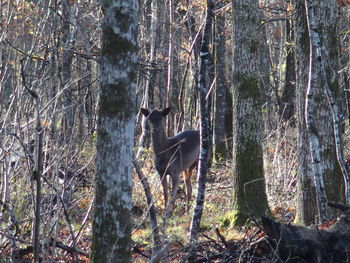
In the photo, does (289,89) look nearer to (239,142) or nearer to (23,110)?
(239,142)

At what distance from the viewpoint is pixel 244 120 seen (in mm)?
9641

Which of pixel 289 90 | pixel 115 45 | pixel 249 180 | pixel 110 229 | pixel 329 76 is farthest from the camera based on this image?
pixel 289 90

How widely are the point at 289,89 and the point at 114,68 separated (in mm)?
15715

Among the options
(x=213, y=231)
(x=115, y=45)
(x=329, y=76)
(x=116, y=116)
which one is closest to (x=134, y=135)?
(x=116, y=116)

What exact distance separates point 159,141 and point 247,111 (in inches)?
162

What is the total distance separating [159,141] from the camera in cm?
1344

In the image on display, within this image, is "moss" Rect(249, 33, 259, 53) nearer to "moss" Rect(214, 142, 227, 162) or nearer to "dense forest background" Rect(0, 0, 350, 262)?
"dense forest background" Rect(0, 0, 350, 262)

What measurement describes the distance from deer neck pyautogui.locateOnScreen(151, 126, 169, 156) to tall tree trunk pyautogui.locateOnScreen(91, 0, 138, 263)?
7.68m

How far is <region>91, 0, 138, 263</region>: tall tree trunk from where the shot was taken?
216 inches

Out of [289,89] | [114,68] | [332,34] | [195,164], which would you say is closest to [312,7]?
[332,34]

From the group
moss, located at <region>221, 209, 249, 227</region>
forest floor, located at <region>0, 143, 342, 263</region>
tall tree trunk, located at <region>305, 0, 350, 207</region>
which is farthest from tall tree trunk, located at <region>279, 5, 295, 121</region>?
tall tree trunk, located at <region>305, 0, 350, 207</region>

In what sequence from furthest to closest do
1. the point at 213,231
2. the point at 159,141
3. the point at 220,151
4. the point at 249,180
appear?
the point at 220,151, the point at 159,141, the point at 213,231, the point at 249,180

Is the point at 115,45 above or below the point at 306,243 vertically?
above

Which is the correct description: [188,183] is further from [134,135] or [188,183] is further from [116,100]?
[116,100]
